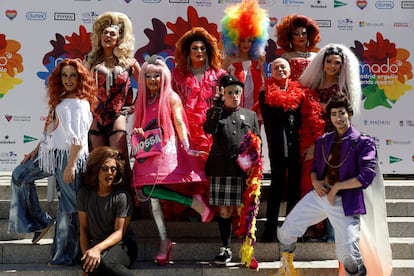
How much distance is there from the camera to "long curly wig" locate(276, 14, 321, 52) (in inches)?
193

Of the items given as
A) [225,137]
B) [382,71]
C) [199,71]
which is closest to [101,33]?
[199,71]

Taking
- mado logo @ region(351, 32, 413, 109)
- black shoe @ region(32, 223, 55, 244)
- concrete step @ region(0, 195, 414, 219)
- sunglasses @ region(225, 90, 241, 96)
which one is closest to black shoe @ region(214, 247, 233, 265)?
concrete step @ region(0, 195, 414, 219)

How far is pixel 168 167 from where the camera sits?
4113mm

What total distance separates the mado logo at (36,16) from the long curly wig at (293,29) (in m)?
3.03

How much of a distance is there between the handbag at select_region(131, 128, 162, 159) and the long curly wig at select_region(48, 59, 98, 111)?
1.55ft

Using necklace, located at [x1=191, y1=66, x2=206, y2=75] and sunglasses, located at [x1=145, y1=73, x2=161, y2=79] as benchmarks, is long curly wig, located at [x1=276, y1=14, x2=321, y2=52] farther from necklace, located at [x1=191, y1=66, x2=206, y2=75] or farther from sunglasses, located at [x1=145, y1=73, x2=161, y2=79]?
sunglasses, located at [x1=145, y1=73, x2=161, y2=79]

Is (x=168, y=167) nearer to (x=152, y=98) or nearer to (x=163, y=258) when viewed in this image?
(x=152, y=98)

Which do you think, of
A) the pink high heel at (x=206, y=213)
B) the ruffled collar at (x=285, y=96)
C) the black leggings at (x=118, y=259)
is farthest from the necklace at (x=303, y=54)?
the black leggings at (x=118, y=259)

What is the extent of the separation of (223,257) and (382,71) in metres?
3.69

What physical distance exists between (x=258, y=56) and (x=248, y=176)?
4.78 ft

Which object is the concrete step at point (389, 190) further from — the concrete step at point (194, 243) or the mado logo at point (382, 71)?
the mado logo at point (382, 71)

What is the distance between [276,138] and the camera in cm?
441

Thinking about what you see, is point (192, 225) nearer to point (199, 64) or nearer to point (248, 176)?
point (248, 176)

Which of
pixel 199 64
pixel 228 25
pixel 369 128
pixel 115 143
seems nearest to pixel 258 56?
pixel 228 25
